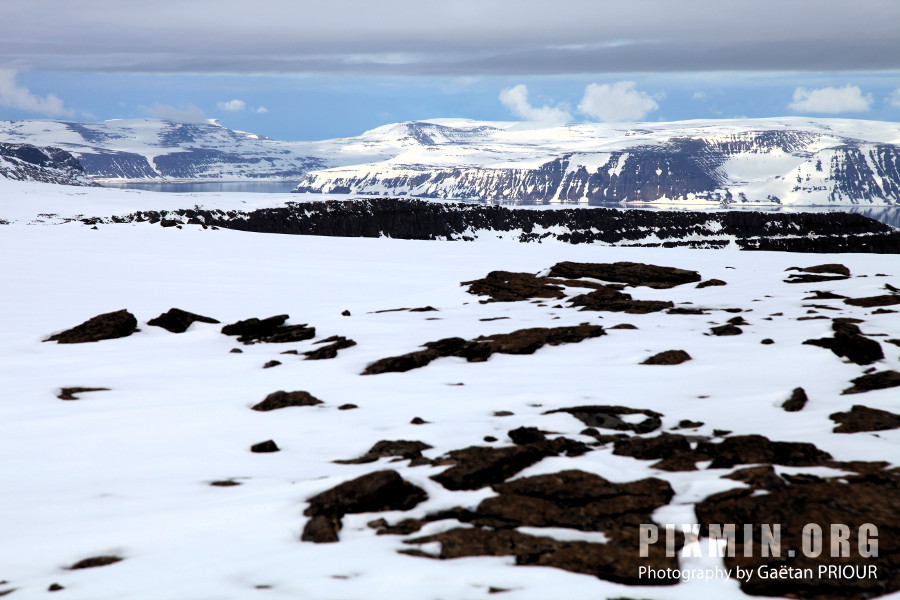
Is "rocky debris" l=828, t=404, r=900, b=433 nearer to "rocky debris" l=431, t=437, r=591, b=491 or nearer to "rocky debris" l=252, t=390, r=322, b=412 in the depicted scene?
"rocky debris" l=431, t=437, r=591, b=491

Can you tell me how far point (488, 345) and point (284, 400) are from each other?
19.6 ft

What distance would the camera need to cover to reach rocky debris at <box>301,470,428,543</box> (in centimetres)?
868

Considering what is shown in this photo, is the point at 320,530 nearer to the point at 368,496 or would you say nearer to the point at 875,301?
the point at 368,496

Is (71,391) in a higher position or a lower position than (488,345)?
lower

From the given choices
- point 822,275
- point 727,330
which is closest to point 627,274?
point 822,275

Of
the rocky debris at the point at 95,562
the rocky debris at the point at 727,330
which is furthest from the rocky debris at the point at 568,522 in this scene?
the rocky debris at the point at 727,330

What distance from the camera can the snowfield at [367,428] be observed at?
7.23 meters

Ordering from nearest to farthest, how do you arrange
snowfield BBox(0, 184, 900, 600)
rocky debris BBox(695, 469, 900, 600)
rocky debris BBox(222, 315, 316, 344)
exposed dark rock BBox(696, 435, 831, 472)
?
1. rocky debris BBox(695, 469, 900, 600)
2. snowfield BBox(0, 184, 900, 600)
3. exposed dark rock BBox(696, 435, 831, 472)
4. rocky debris BBox(222, 315, 316, 344)

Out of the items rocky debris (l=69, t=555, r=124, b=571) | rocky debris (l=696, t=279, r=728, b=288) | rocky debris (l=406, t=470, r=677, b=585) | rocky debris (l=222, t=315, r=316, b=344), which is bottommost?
rocky debris (l=69, t=555, r=124, b=571)

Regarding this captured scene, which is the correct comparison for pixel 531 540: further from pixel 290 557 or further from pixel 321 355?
pixel 321 355

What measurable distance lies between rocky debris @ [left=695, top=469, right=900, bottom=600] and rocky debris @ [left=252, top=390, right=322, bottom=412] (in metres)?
7.83

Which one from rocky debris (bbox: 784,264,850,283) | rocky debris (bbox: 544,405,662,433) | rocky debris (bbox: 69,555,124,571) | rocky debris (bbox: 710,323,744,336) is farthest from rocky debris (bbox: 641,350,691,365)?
rocky debris (bbox: 784,264,850,283)

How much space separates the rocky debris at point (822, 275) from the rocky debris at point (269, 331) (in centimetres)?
1932

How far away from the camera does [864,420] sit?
1108cm
